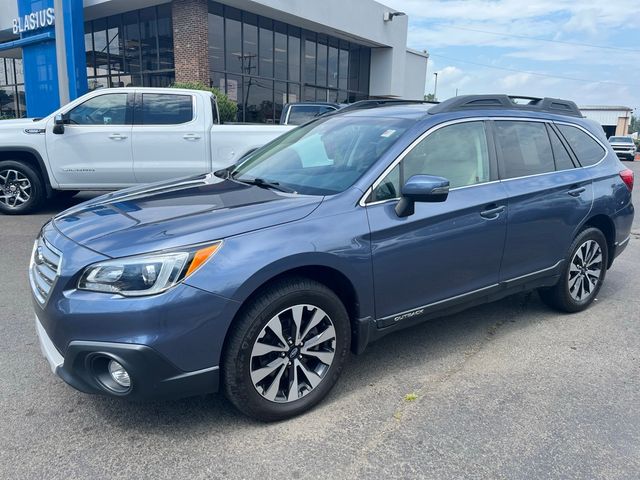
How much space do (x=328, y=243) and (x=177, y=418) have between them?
4.16ft

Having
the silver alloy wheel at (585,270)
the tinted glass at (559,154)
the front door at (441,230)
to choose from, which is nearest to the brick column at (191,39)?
the tinted glass at (559,154)

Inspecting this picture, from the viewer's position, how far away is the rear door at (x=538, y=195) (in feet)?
12.9

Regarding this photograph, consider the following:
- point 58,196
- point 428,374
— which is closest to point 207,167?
point 58,196

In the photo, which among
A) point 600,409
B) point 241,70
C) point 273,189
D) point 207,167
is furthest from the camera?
point 241,70

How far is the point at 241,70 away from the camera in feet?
69.4

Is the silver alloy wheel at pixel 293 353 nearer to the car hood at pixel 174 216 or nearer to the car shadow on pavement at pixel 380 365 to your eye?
the car shadow on pavement at pixel 380 365

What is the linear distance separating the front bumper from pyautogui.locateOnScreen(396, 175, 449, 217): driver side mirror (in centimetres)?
144

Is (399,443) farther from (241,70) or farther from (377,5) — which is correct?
(377,5)

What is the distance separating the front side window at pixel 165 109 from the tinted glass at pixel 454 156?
5.64m

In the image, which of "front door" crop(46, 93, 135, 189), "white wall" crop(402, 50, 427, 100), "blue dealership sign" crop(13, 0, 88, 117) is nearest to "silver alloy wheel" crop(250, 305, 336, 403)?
"front door" crop(46, 93, 135, 189)

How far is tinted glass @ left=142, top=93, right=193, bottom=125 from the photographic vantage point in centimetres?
831

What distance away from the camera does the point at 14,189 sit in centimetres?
823

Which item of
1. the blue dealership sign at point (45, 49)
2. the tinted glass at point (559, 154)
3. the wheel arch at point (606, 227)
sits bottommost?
the wheel arch at point (606, 227)

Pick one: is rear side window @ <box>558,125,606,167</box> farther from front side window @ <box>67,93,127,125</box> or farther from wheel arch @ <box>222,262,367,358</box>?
front side window @ <box>67,93,127,125</box>
